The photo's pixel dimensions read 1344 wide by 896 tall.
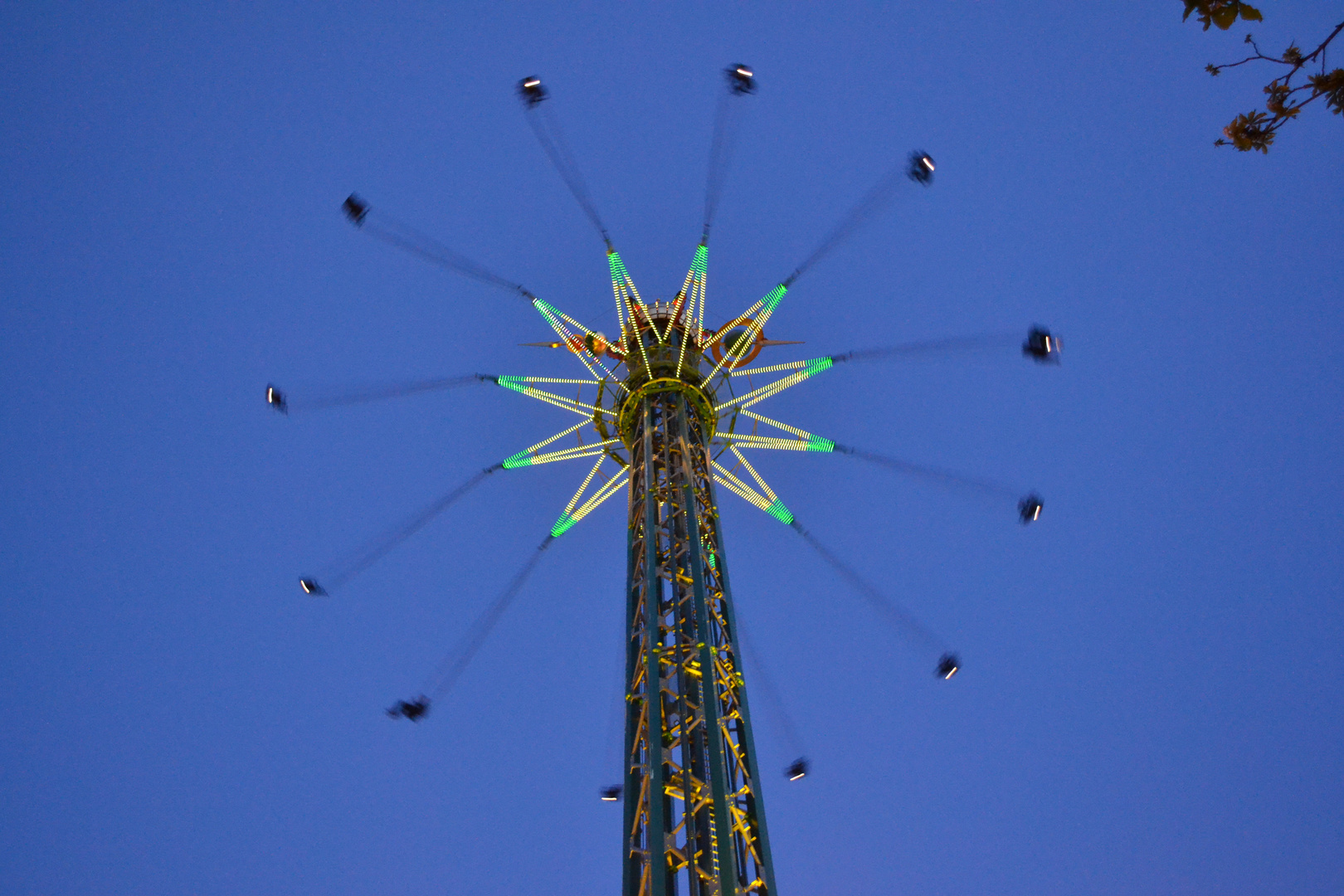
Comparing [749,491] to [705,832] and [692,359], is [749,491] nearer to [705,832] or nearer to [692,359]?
[692,359]

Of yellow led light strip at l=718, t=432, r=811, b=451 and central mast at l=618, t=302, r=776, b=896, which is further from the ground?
yellow led light strip at l=718, t=432, r=811, b=451

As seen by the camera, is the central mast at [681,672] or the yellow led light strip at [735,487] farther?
the yellow led light strip at [735,487]

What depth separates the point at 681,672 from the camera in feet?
41.2

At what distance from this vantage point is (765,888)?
424 inches

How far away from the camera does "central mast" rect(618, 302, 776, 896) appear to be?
10914 mm

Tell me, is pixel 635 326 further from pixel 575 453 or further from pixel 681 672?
pixel 681 672

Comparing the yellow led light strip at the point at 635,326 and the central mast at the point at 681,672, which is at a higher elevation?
the yellow led light strip at the point at 635,326

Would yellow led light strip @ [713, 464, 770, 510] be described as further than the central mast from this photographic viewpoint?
Yes

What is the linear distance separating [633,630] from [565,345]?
6719 millimetres

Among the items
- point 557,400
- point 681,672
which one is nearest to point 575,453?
point 557,400

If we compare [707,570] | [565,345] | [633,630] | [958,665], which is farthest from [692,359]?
[958,665]

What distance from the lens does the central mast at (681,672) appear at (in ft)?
35.8

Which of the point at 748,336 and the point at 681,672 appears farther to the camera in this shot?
Answer: the point at 748,336

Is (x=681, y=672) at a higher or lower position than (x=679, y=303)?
lower
